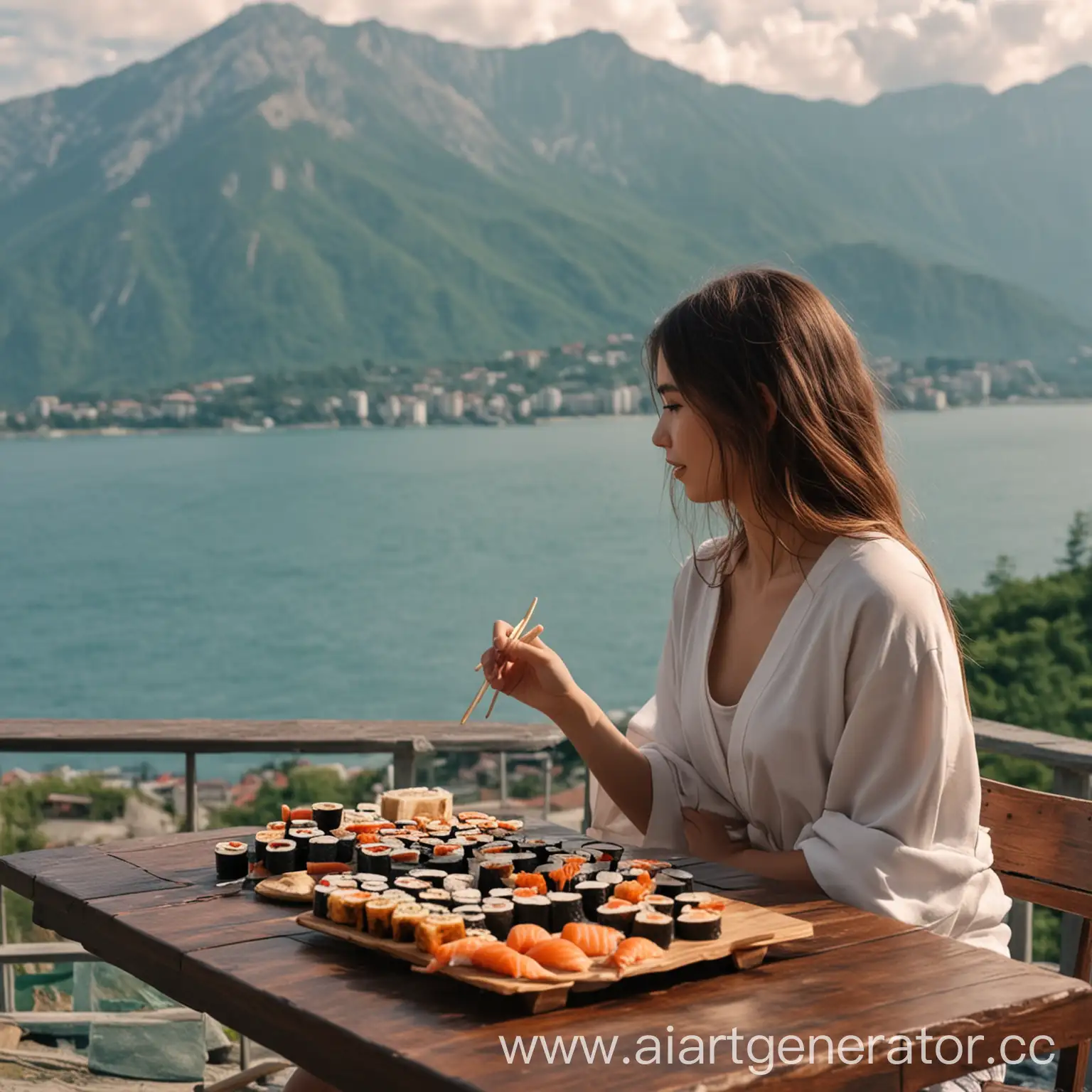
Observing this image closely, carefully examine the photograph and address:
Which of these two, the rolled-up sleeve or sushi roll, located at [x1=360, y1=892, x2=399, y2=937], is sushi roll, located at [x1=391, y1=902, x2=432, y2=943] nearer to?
sushi roll, located at [x1=360, y1=892, x2=399, y2=937]

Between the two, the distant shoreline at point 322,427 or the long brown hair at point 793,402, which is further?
the distant shoreline at point 322,427

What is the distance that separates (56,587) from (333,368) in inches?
468

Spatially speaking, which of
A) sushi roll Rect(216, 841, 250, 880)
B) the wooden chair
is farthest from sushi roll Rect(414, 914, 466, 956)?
the wooden chair

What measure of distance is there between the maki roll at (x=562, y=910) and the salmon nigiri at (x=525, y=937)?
0.14 ft

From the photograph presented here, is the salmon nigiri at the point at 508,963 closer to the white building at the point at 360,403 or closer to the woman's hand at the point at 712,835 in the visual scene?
the woman's hand at the point at 712,835

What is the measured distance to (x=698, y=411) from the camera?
182cm

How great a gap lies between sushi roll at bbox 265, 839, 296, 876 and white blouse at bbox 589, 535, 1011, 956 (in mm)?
586

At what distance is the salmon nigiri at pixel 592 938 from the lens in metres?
1.22

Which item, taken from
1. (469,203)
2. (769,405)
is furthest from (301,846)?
(469,203)

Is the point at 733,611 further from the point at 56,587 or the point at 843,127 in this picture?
the point at 843,127

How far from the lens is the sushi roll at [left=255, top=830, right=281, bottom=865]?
65.2 inches

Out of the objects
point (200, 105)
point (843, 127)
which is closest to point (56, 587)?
point (200, 105)

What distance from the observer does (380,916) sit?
1.31 meters

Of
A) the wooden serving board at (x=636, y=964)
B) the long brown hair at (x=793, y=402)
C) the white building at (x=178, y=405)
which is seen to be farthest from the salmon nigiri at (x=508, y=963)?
the white building at (x=178, y=405)
